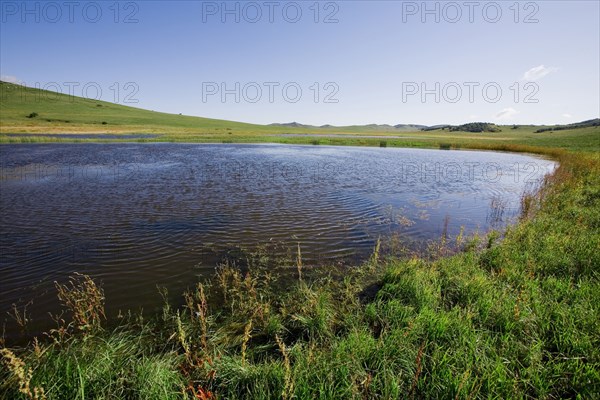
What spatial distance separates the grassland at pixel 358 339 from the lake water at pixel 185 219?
3.86 feet

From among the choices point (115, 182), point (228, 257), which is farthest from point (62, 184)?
point (228, 257)

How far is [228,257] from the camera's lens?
912cm

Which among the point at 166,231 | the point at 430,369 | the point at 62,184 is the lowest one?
the point at 430,369

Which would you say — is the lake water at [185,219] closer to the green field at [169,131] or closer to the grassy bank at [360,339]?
the grassy bank at [360,339]

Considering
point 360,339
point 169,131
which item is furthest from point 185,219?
point 169,131

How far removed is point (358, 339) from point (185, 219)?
32.8ft

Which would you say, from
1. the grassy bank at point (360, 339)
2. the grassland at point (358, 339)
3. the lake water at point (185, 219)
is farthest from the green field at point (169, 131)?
the grassy bank at point (360, 339)

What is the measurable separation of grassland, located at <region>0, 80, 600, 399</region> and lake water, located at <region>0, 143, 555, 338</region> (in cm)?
118

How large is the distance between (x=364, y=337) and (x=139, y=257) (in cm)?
743

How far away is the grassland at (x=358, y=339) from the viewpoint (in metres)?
3.79

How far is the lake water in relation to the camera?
7957mm

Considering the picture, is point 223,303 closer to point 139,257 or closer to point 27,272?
point 139,257

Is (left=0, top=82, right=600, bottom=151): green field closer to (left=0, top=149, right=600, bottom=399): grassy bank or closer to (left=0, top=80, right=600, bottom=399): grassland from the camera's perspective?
(left=0, top=80, right=600, bottom=399): grassland

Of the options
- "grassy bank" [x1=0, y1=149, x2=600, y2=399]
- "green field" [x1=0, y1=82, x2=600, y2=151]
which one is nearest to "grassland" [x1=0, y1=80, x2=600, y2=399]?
"grassy bank" [x1=0, y1=149, x2=600, y2=399]
